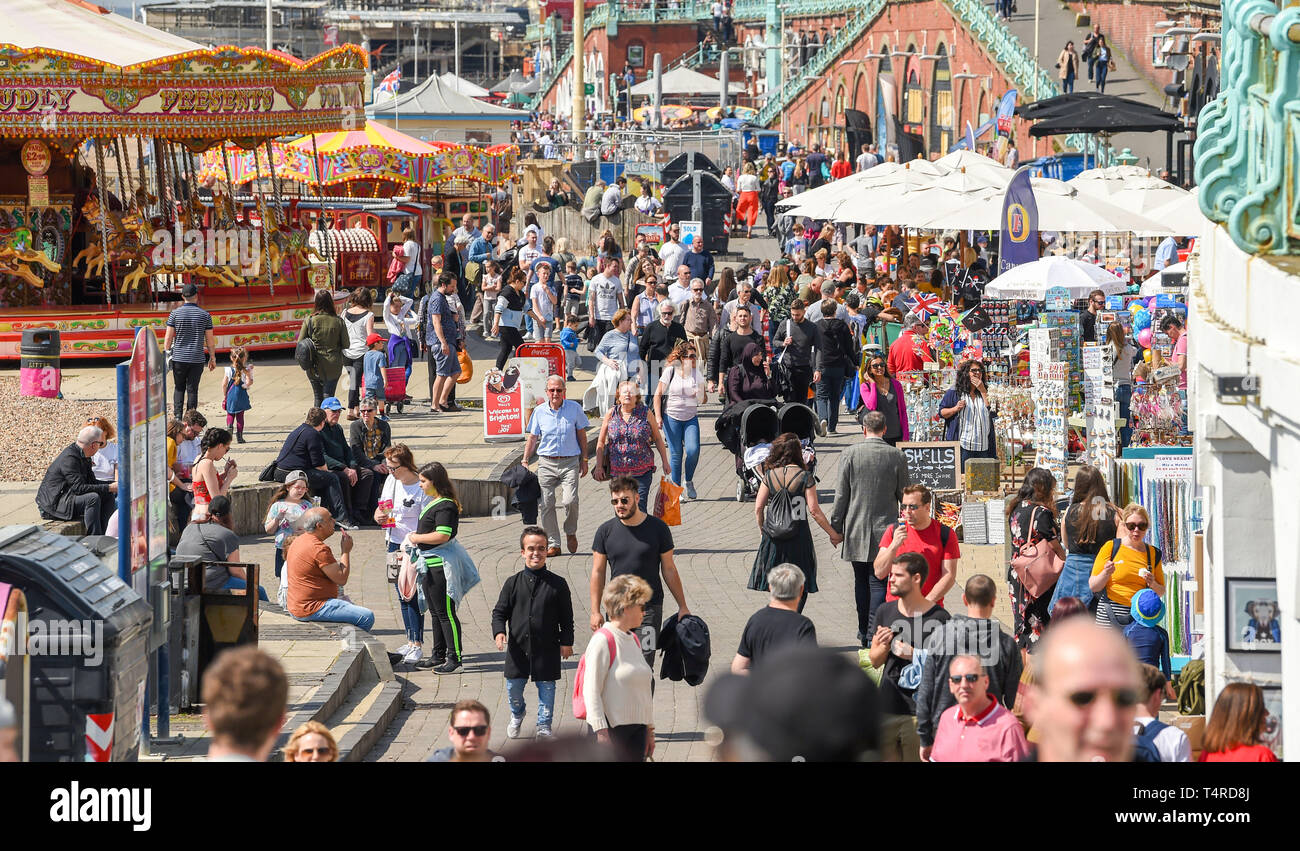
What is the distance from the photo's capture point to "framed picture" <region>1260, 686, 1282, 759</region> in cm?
722

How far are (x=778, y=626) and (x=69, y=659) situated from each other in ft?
9.81

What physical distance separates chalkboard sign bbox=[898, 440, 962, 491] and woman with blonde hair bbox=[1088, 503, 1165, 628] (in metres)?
4.28

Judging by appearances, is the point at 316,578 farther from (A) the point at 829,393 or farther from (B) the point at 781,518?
(A) the point at 829,393

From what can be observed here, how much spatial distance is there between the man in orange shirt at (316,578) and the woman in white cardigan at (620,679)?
358cm

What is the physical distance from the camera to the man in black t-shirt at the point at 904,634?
8.32 meters

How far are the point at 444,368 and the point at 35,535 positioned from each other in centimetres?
1281

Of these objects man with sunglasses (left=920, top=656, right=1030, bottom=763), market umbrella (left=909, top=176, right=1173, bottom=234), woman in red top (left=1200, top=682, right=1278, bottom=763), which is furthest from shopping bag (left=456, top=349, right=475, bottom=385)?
woman in red top (left=1200, top=682, right=1278, bottom=763)

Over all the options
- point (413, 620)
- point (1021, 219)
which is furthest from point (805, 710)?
point (1021, 219)

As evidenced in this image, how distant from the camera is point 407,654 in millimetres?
11688

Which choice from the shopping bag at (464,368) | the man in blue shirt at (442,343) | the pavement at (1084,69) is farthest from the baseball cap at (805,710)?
the pavement at (1084,69)

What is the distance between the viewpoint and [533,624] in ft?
32.1

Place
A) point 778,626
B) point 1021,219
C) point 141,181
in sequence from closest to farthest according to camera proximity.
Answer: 1. point 778,626
2. point 1021,219
3. point 141,181

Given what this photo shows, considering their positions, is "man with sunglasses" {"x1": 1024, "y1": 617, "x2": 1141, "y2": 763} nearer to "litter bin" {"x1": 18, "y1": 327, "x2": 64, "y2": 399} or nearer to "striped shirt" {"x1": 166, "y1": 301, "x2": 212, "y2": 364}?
"striped shirt" {"x1": 166, "y1": 301, "x2": 212, "y2": 364}
